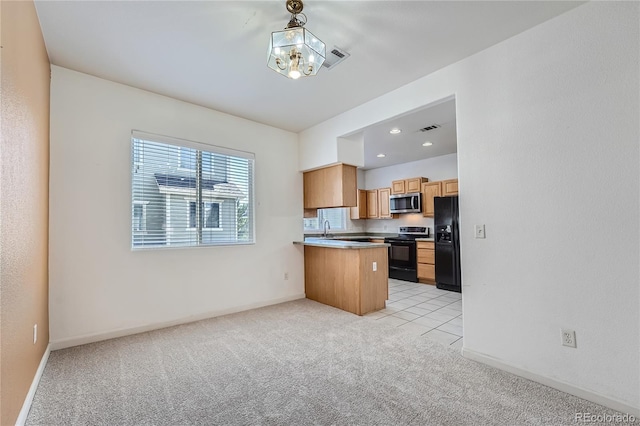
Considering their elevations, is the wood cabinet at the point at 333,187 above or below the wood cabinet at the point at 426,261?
above

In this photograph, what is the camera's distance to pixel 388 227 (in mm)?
7344

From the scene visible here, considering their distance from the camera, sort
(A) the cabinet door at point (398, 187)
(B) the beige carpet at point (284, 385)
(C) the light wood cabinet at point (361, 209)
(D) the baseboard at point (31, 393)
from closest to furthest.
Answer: (D) the baseboard at point (31, 393), (B) the beige carpet at point (284, 385), (A) the cabinet door at point (398, 187), (C) the light wood cabinet at point (361, 209)

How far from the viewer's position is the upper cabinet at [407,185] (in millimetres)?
6395

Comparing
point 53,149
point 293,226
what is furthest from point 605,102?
point 53,149

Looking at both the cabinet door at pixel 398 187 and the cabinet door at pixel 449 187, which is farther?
the cabinet door at pixel 398 187

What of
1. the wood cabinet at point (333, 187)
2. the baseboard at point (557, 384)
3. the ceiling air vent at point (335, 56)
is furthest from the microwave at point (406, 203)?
the ceiling air vent at point (335, 56)

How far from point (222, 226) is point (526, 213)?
11.1 ft

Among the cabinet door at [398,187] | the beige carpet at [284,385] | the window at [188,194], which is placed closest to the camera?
the beige carpet at [284,385]

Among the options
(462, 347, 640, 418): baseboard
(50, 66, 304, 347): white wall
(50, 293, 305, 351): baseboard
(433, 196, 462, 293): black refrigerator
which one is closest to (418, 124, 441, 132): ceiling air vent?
(433, 196, 462, 293): black refrigerator

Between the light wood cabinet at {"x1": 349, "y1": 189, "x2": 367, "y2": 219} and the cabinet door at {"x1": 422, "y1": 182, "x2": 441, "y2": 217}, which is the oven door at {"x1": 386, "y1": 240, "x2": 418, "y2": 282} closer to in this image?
the cabinet door at {"x1": 422, "y1": 182, "x2": 441, "y2": 217}

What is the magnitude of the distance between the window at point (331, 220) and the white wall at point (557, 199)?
13.8ft

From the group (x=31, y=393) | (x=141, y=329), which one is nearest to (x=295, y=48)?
(x=31, y=393)

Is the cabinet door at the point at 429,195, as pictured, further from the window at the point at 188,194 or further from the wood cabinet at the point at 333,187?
the window at the point at 188,194

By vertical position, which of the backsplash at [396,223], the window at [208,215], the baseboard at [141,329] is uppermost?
the window at [208,215]
